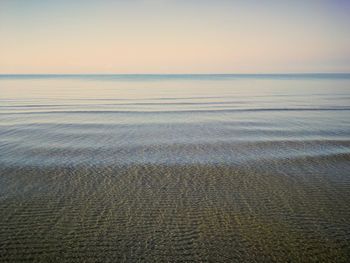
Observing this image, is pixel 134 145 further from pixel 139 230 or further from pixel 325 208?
pixel 325 208

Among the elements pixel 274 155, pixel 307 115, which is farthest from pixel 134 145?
pixel 307 115

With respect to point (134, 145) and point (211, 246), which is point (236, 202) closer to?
point (211, 246)

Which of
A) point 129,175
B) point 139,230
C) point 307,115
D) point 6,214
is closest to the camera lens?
point 139,230

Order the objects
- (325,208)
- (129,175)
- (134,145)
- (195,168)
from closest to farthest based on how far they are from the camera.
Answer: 1. (325,208)
2. (129,175)
3. (195,168)
4. (134,145)

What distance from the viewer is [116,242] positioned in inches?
144

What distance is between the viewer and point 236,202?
16.0ft

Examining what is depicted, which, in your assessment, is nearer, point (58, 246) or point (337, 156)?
point (58, 246)

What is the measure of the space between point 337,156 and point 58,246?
301 inches

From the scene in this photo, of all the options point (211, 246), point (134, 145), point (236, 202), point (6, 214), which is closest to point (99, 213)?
point (6, 214)

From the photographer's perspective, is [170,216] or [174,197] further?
[174,197]

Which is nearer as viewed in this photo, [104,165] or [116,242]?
[116,242]

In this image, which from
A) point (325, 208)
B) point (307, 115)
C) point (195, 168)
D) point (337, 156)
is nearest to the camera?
point (325, 208)

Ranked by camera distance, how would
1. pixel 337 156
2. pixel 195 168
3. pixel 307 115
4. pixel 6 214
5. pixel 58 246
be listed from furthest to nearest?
pixel 307 115 → pixel 337 156 → pixel 195 168 → pixel 6 214 → pixel 58 246

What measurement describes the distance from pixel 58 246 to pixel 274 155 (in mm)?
6272
